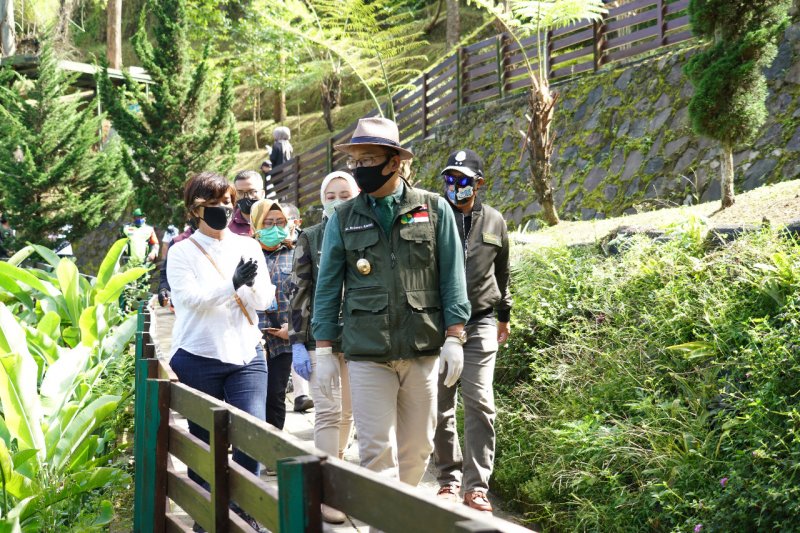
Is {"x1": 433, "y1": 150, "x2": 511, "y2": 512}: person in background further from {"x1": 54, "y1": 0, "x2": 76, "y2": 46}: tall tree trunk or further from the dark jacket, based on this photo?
{"x1": 54, "y1": 0, "x2": 76, "y2": 46}: tall tree trunk

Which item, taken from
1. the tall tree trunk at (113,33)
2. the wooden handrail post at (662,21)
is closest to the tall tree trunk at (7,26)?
the tall tree trunk at (113,33)

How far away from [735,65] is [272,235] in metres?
4.94

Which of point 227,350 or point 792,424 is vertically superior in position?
point 227,350

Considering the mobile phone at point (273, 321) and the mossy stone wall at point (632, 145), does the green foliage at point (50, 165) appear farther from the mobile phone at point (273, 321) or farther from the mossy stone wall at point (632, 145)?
the mobile phone at point (273, 321)

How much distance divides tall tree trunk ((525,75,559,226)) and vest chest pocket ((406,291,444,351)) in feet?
27.5

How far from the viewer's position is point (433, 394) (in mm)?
4328

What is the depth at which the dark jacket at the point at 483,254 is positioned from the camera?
5629mm

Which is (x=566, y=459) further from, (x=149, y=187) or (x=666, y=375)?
(x=149, y=187)

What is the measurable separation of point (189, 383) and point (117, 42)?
27492mm

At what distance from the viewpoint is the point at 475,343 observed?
18.2ft

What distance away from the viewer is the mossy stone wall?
1182cm

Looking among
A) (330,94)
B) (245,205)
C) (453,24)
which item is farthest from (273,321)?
(330,94)

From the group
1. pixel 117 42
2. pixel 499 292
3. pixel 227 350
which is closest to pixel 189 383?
pixel 227 350

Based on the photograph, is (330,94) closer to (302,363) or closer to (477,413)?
(477,413)
